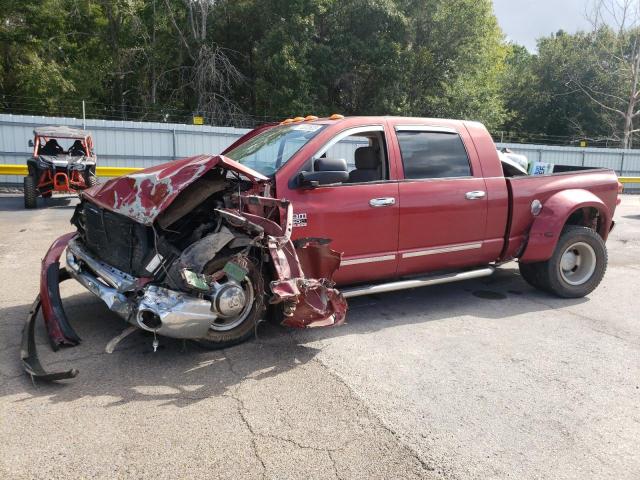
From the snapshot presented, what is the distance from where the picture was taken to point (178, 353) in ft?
13.6

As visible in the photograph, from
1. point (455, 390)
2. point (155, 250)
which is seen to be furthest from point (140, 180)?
point (455, 390)

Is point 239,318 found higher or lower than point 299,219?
lower

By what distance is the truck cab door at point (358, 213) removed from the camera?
449cm

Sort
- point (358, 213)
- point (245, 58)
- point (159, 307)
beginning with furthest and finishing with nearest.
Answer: point (245, 58)
point (358, 213)
point (159, 307)

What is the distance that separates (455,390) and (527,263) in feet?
9.45

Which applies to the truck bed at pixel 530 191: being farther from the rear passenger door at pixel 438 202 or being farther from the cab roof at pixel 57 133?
the cab roof at pixel 57 133

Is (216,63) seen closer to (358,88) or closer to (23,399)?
(358,88)

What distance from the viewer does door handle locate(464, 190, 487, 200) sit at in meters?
5.32

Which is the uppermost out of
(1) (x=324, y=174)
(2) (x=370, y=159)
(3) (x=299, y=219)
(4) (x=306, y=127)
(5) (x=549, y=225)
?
(4) (x=306, y=127)

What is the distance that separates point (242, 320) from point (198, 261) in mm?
617

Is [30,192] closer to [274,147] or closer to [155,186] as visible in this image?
[274,147]

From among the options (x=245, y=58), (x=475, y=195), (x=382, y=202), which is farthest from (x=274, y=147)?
(x=245, y=58)

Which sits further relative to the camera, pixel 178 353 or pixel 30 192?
pixel 30 192

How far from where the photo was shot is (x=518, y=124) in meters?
37.5
